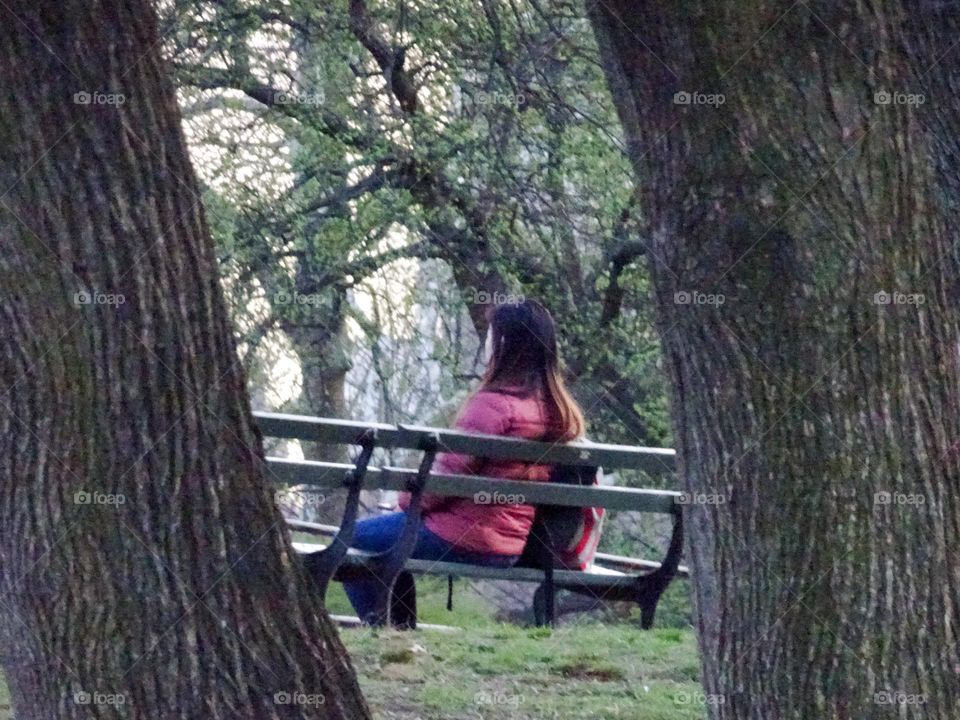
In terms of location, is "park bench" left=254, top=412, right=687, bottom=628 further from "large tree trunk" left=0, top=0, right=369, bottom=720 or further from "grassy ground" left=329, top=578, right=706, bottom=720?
"large tree trunk" left=0, top=0, right=369, bottom=720

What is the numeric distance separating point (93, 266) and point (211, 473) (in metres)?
0.49

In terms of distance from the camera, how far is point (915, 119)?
3117 millimetres

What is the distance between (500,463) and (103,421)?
3.06 meters

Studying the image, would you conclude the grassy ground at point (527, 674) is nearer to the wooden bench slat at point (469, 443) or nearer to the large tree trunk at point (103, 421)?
the wooden bench slat at point (469, 443)

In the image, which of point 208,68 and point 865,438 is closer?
point 865,438

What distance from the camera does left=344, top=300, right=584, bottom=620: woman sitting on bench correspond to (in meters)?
5.83

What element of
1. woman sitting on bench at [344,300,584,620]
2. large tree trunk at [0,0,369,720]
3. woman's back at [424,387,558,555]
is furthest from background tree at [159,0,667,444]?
large tree trunk at [0,0,369,720]

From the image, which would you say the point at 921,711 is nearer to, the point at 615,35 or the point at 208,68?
the point at 615,35

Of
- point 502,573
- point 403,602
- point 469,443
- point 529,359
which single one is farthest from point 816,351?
point 403,602

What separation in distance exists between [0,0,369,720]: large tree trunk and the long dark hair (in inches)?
116

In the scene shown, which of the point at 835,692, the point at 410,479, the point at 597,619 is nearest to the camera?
the point at 835,692

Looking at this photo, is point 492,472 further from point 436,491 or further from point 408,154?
point 408,154

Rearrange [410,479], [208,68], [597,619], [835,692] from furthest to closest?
1. [597,619]
2. [208,68]
3. [410,479]
4. [835,692]

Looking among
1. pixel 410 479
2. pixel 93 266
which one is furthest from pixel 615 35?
pixel 410 479
